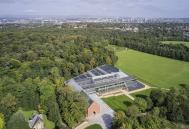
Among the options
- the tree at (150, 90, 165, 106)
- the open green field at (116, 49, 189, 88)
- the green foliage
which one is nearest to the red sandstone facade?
the green foliage

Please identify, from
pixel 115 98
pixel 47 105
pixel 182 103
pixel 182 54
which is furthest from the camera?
pixel 182 54

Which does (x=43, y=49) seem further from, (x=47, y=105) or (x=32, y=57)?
(x=47, y=105)

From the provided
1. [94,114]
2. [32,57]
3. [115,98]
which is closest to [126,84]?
[115,98]

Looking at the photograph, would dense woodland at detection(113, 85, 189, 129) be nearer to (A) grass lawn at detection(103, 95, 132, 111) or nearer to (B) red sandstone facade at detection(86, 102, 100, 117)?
(A) grass lawn at detection(103, 95, 132, 111)

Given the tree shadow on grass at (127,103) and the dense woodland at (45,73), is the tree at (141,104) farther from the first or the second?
the dense woodland at (45,73)

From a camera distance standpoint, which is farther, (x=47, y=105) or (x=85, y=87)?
(x=85, y=87)

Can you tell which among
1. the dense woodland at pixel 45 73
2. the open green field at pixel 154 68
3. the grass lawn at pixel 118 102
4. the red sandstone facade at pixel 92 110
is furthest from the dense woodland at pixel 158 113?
the open green field at pixel 154 68
